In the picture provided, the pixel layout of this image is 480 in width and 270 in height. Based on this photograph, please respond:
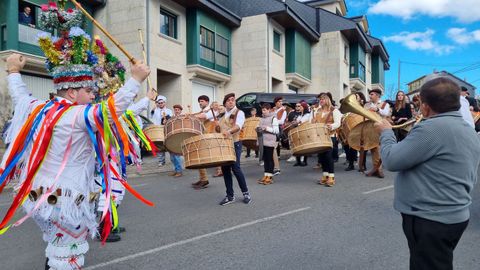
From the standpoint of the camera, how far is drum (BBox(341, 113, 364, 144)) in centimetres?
820

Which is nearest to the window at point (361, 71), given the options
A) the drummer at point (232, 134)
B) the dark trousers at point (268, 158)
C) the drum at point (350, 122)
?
the drum at point (350, 122)

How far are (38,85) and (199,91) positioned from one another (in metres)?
8.40

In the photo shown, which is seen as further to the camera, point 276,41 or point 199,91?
point 276,41

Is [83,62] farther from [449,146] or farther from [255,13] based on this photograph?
[255,13]

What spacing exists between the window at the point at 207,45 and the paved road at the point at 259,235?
582 inches

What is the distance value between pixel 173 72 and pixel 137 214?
1366 centimetres

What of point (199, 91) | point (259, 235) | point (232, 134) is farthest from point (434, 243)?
point (199, 91)

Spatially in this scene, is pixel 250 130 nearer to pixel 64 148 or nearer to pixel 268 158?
pixel 268 158

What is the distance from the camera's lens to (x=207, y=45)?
2131 cm

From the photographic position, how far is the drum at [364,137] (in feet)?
26.8

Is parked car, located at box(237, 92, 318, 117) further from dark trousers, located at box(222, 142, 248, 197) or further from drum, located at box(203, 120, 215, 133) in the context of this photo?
dark trousers, located at box(222, 142, 248, 197)

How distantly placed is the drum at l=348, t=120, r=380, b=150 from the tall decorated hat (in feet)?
21.2

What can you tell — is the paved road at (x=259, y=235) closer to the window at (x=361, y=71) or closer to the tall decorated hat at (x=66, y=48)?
the tall decorated hat at (x=66, y=48)

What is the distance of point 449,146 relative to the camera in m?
2.22
